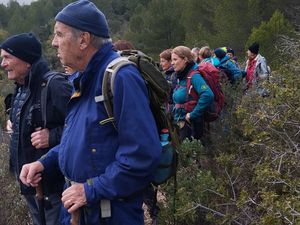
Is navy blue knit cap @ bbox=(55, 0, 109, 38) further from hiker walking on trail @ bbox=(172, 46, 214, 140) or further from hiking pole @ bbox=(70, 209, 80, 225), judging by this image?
hiker walking on trail @ bbox=(172, 46, 214, 140)

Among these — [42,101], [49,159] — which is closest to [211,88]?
[42,101]

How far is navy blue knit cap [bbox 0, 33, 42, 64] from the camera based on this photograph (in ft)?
9.29

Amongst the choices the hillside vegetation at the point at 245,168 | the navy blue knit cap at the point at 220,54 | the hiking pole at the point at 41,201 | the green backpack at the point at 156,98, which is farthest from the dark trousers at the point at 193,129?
the green backpack at the point at 156,98

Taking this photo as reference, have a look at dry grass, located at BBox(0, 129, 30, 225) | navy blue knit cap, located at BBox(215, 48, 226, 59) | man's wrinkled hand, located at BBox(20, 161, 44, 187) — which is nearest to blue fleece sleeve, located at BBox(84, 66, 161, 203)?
man's wrinkled hand, located at BBox(20, 161, 44, 187)

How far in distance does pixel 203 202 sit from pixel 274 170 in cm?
85

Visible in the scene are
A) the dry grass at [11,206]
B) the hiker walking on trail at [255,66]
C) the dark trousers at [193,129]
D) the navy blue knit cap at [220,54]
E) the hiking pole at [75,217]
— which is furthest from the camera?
the hiker walking on trail at [255,66]

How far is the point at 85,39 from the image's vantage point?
6.21 feet

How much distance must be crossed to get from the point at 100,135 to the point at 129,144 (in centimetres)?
14

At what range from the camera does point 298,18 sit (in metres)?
15.9

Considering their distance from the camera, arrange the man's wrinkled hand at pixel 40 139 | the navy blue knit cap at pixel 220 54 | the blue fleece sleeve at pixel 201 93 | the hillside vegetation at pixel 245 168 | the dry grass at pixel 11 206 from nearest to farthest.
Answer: the hillside vegetation at pixel 245 168 < the man's wrinkled hand at pixel 40 139 < the dry grass at pixel 11 206 < the blue fleece sleeve at pixel 201 93 < the navy blue knit cap at pixel 220 54

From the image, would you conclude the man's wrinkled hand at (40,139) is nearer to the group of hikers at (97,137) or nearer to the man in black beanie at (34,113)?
the man in black beanie at (34,113)

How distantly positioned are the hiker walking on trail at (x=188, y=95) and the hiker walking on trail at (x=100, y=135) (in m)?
→ 2.45

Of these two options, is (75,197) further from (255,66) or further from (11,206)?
(255,66)

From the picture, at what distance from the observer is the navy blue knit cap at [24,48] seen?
2.83 metres
